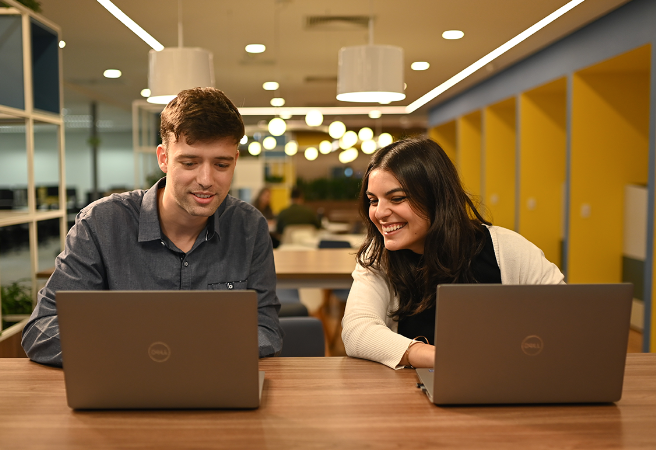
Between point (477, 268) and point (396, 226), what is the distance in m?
0.26

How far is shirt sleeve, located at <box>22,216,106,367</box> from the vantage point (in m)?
1.40

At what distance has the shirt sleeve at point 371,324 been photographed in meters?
1.41

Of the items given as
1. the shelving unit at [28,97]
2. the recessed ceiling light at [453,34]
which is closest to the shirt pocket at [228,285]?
the shelving unit at [28,97]

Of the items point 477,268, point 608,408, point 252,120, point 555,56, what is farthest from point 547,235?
point 252,120

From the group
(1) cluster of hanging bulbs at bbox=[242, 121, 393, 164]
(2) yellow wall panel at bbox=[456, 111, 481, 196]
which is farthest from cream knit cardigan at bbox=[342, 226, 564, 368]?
(2) yellow wall panel at bbox=[456, 111, 481, 196]

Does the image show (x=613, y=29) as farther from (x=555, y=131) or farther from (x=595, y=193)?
(x=555, y=131)

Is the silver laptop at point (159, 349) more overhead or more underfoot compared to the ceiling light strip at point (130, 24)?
more underfoot

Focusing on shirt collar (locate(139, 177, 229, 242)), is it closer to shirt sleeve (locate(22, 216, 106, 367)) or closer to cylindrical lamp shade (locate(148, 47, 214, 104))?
shirt sleeve (locate(22, 216, 106, 367))

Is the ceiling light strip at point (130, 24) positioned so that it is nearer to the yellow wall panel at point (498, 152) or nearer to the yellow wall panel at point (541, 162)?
the yellow wall panel at point (541, 162)

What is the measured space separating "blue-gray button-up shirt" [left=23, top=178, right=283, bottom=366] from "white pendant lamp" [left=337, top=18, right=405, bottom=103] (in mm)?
1879

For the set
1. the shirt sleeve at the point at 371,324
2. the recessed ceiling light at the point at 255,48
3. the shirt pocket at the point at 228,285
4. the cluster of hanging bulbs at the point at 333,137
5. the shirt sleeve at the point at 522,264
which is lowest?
the shirt sleeve at the point at 371,324

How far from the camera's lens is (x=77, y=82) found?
880cm

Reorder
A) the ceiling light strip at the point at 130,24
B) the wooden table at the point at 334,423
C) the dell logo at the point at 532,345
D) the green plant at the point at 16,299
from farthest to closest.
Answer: the ceiling light strip at the point at 130,24, the green plant at the point at 16,299, the dell logo at the point at 532,345, the wooden table at the point at 334,423

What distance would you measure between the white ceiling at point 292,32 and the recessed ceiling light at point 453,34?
71 mm
